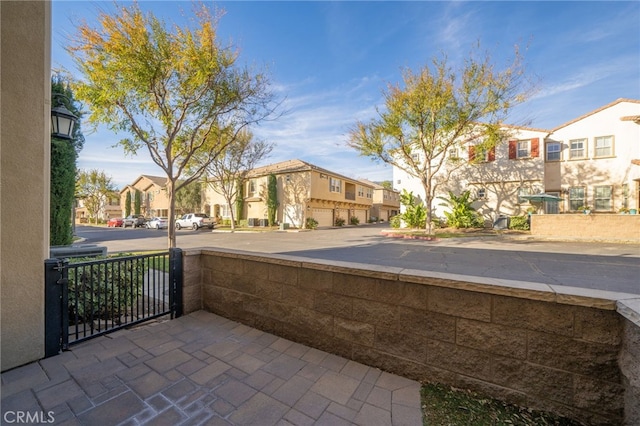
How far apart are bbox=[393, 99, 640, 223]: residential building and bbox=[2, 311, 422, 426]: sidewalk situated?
17.8 meters

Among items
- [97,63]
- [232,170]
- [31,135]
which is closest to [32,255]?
[31,135]

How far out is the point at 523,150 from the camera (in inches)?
711

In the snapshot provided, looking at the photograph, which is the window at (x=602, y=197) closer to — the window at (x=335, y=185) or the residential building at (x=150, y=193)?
the window at (x=335, y=185)

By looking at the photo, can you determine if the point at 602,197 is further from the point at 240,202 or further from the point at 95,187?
the point at 95,187

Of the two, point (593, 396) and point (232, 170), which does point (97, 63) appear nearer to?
point (593, 396)

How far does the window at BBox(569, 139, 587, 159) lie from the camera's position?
16.8 meters

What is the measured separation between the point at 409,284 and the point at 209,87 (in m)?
9.05

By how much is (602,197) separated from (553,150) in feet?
13.5

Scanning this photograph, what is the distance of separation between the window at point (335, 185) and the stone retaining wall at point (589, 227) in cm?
1780

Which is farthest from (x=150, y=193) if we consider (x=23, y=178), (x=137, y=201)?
(x=23, y=178)

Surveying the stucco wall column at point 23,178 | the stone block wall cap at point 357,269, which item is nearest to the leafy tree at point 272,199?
the stucco wall column at point 23,178

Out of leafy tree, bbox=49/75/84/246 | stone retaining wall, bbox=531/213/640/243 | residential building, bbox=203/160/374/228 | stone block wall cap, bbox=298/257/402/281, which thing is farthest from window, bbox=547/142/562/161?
leafy tree, bbox=49/75/84/246

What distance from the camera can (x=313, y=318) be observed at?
3.13m

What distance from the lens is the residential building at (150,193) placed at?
3847cm
